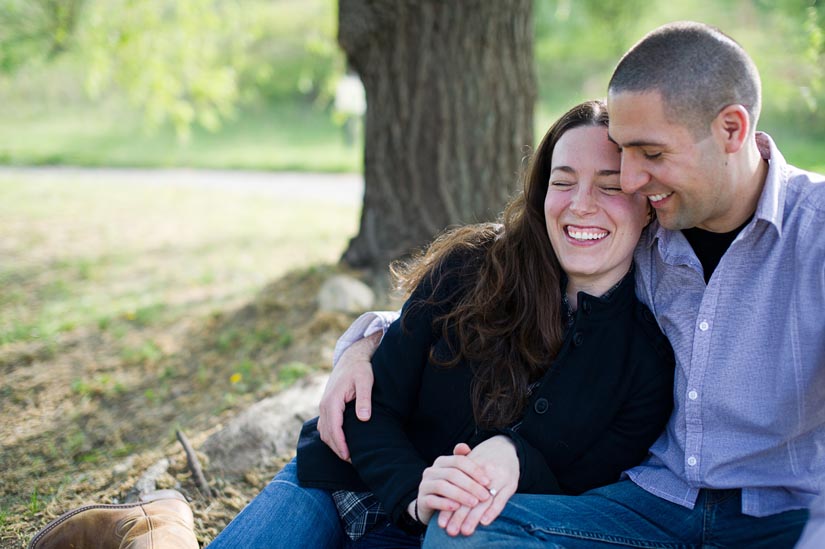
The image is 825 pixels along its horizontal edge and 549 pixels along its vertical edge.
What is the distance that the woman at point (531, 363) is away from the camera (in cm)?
241

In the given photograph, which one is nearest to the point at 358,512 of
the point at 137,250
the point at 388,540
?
the point at 388,540

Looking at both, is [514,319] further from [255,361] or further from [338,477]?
[255,361]

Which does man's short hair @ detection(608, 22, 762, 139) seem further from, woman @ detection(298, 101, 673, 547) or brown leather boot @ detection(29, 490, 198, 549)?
brown leather boot @ detection(29, 490, 198, 549)

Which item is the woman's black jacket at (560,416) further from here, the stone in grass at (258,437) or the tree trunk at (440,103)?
the tree trunk at (440,103)

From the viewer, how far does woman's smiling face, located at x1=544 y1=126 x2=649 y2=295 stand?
250cm

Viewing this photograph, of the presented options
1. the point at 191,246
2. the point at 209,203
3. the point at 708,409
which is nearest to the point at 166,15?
the point at 191,246

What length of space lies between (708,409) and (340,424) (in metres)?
1.13

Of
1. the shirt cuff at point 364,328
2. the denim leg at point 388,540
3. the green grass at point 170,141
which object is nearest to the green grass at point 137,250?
the shirt cuff at point 364,328

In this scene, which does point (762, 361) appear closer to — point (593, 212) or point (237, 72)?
point (593, 212)

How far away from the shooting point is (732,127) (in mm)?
2266

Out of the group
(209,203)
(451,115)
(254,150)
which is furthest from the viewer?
(254,150)

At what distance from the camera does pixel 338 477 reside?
8.64ft

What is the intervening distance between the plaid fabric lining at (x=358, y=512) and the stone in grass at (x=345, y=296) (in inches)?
95.5

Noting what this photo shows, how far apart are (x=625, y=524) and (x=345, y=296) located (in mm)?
3069
